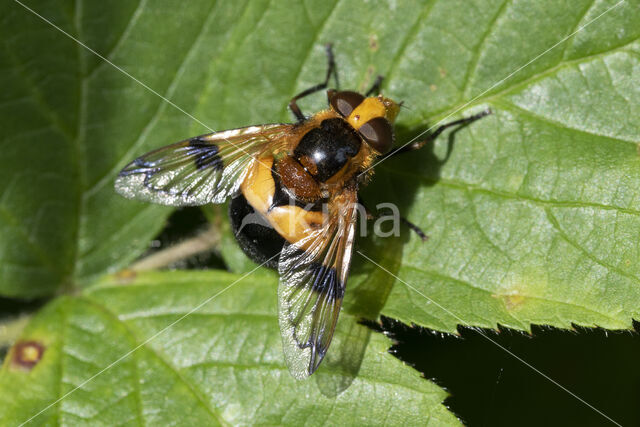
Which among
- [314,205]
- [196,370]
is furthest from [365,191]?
[196,370]

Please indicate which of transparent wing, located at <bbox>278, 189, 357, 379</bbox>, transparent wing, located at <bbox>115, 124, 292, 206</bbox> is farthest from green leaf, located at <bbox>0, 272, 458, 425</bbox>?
transparent wing, located at <bbox>115, 124, 292, 206</bbox>

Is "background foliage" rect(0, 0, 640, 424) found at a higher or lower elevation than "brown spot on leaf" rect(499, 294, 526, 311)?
higher

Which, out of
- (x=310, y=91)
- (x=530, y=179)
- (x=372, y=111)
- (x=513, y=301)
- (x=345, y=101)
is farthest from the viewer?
(x=310, y=91)

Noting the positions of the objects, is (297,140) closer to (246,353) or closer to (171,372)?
(246,353)

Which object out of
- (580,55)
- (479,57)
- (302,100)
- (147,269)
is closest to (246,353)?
(147,269)

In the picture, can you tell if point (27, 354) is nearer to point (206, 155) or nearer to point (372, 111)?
point (206, 155)

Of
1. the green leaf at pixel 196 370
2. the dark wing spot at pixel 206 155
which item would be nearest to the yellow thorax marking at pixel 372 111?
the dark wing spot at pixel 206 155

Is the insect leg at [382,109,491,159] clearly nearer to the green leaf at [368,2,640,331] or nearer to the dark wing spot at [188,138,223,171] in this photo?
the green leaf at [368,2,640,331]

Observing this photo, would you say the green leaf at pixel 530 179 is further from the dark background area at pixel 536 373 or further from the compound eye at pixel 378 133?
the dark background area at pixel 536 373
